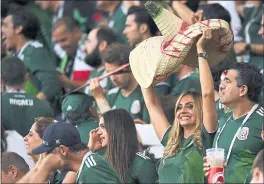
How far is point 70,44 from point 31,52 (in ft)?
3.59

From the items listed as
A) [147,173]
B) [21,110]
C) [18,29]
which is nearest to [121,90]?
[21,110]

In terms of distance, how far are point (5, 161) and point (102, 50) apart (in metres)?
3.09

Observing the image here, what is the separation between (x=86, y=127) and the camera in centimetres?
1105

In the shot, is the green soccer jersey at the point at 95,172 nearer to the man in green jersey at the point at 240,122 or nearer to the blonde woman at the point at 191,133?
the blonde woman at the point at 191,133

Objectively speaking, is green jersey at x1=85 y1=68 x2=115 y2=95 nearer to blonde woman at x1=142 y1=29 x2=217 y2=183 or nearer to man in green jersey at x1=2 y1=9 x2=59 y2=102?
man in green jersey at x1=2 y1=9 x2=59 y2=102

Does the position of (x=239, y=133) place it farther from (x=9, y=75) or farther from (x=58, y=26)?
(x=58, y=26)

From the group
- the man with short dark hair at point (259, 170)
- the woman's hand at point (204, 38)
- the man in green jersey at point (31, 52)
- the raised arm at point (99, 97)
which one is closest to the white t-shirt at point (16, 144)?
the raised arm at point (99, 97)

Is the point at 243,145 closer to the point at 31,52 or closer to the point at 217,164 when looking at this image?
the point at 217,164

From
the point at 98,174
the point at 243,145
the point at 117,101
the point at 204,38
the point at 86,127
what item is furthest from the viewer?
the point at 117,101

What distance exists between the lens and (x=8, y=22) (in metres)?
13.7

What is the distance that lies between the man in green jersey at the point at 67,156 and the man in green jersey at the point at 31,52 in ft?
13.0

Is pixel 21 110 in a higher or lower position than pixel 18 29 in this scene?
lower

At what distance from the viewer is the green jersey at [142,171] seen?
9.41 meters

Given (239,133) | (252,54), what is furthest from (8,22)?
(239,133)
